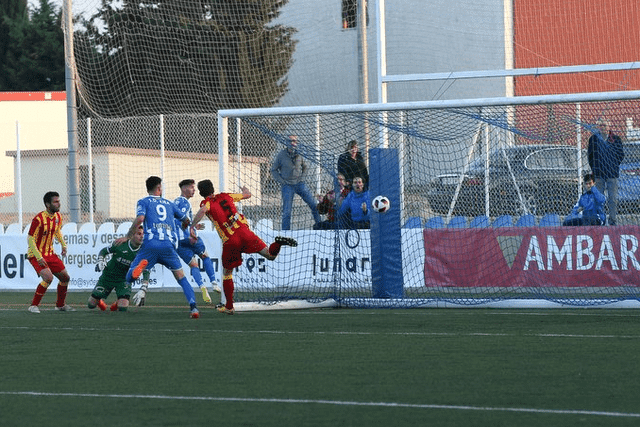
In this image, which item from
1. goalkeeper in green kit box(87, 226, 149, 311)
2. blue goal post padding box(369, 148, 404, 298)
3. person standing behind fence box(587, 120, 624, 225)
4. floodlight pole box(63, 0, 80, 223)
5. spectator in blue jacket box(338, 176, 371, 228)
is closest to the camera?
person standing behind fence box(587, 120, 624, 225)

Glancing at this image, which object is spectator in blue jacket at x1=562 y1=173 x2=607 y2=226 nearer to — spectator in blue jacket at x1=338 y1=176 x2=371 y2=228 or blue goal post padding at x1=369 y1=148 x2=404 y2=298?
blue goal post padding at x1=369 y1=148 x2=404 y2=298

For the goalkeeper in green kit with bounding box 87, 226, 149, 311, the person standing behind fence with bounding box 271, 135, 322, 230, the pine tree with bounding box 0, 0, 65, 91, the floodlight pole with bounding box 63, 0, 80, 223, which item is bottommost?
the goalkeeper in green kit with bounding box 87, 226, 149, 311

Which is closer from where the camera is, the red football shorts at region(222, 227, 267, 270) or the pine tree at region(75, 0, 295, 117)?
the red football shorts at region(222, 227, 267, 270)

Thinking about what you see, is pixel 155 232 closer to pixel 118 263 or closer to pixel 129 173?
pixel 118 263

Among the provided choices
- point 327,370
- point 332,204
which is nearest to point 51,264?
point 332,204

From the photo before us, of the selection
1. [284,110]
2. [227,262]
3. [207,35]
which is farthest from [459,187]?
[207,35]

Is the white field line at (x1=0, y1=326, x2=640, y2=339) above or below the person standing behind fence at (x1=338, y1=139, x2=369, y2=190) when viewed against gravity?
below

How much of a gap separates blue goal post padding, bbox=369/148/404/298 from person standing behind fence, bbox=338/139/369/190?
0.28 meters

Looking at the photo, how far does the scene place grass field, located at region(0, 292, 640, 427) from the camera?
6.82m

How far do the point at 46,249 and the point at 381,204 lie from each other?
4542 mm

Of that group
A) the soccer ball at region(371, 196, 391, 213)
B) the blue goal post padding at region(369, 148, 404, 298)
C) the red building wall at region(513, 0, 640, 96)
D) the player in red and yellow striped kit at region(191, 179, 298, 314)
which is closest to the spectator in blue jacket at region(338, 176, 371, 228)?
the blue goal post padding at region(369, 148, 404, 298)

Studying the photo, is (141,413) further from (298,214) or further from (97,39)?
(97,39)

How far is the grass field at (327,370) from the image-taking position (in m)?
6.82

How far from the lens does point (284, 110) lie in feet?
51.8
